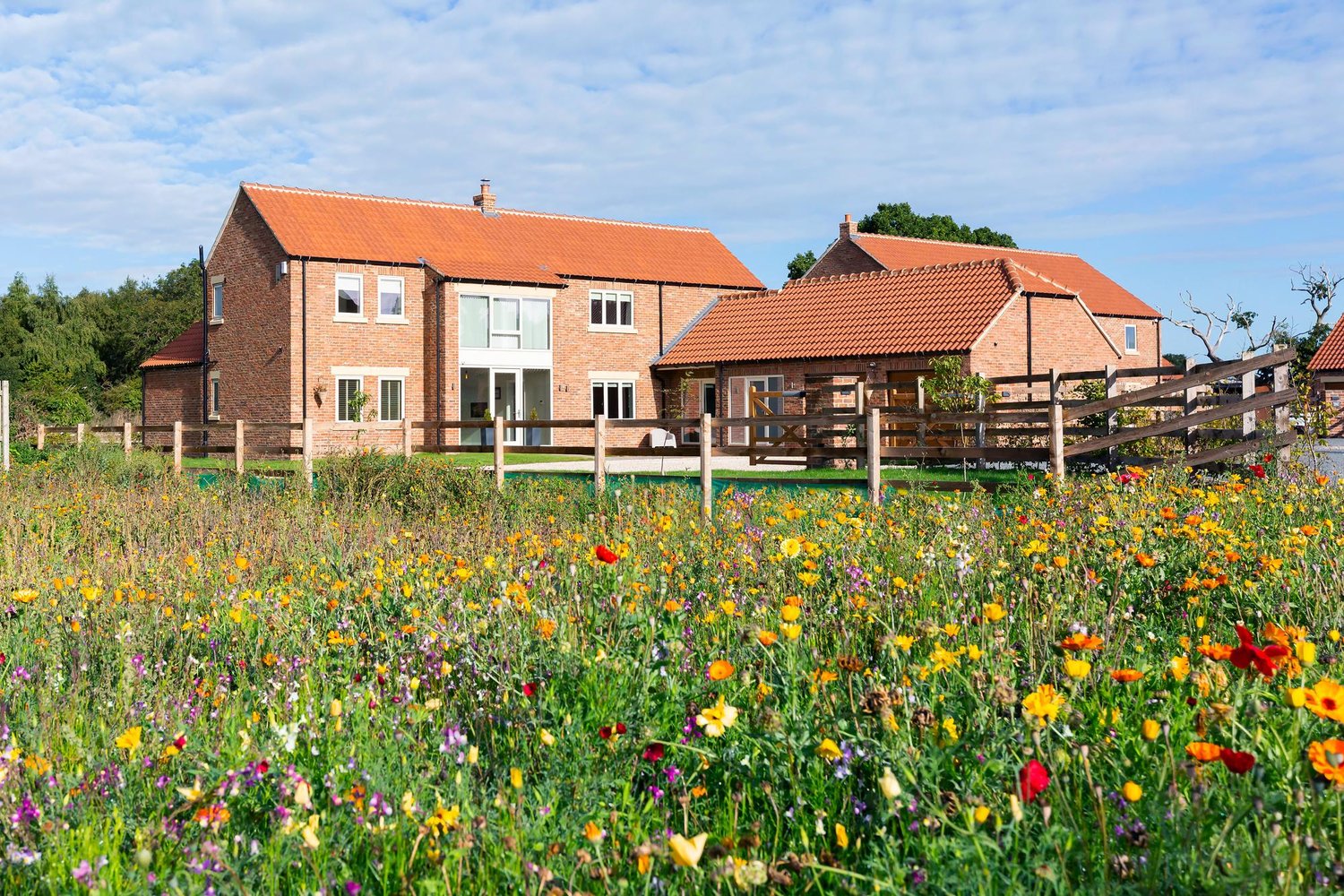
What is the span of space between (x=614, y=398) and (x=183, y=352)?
15.8m

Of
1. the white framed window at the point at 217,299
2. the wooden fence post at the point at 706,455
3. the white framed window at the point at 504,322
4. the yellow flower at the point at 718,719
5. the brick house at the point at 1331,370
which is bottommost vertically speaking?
the yellow flower at the point at 718,719

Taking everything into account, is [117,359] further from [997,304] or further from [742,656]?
[742,656]

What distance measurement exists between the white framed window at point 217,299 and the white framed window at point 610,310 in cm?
1204

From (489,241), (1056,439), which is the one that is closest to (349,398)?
(489,241)

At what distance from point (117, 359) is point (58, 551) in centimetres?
6481

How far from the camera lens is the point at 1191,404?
691 inches

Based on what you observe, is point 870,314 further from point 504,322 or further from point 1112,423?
point 1112,423

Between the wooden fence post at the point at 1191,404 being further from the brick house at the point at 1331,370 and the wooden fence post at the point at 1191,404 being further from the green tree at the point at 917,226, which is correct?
the green tree at the point at 917,226

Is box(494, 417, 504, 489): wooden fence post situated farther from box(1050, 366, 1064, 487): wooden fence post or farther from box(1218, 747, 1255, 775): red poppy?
box(1218, 747, 1255, 775): red poppy

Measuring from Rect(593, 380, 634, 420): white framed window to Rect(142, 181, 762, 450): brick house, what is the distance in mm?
53

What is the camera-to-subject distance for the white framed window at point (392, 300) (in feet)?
119

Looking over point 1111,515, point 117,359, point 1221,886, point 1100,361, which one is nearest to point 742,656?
point 1221,886

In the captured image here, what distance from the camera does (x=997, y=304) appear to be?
3183cm

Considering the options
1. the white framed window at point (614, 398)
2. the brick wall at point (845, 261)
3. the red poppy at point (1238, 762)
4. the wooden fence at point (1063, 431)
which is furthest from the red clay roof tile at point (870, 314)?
the red poppy at point (1238, 762)
